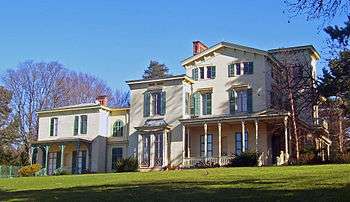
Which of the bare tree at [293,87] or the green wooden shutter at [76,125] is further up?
the bare tree at [293,87]

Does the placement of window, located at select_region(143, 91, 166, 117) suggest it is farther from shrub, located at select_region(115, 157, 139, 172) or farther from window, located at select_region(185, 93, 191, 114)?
shrub, located at select_region(115, 157, 139, 172)

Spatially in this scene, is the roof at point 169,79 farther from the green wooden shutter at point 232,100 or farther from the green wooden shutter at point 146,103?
the green wooden shutter at point 232,100

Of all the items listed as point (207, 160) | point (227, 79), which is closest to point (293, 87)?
point (227, 79)

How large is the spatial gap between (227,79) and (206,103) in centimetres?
261

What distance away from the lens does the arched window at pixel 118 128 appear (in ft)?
156

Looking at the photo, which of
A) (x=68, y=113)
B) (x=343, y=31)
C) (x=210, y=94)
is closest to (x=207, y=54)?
(x=210, y=94)

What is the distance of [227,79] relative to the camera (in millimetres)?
42625

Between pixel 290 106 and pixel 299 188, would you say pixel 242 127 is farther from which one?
pixel 299 188

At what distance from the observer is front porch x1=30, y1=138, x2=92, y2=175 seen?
47.0m

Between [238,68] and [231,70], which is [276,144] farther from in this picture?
[231,70]

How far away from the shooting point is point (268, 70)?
138 feet

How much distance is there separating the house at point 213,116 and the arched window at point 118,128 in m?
0.16

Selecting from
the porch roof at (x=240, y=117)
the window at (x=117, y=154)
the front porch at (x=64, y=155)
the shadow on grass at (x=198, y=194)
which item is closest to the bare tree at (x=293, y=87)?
the porch roof at (x=240, y=117)

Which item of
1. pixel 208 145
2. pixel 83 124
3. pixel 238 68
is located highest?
pixel 238 68
